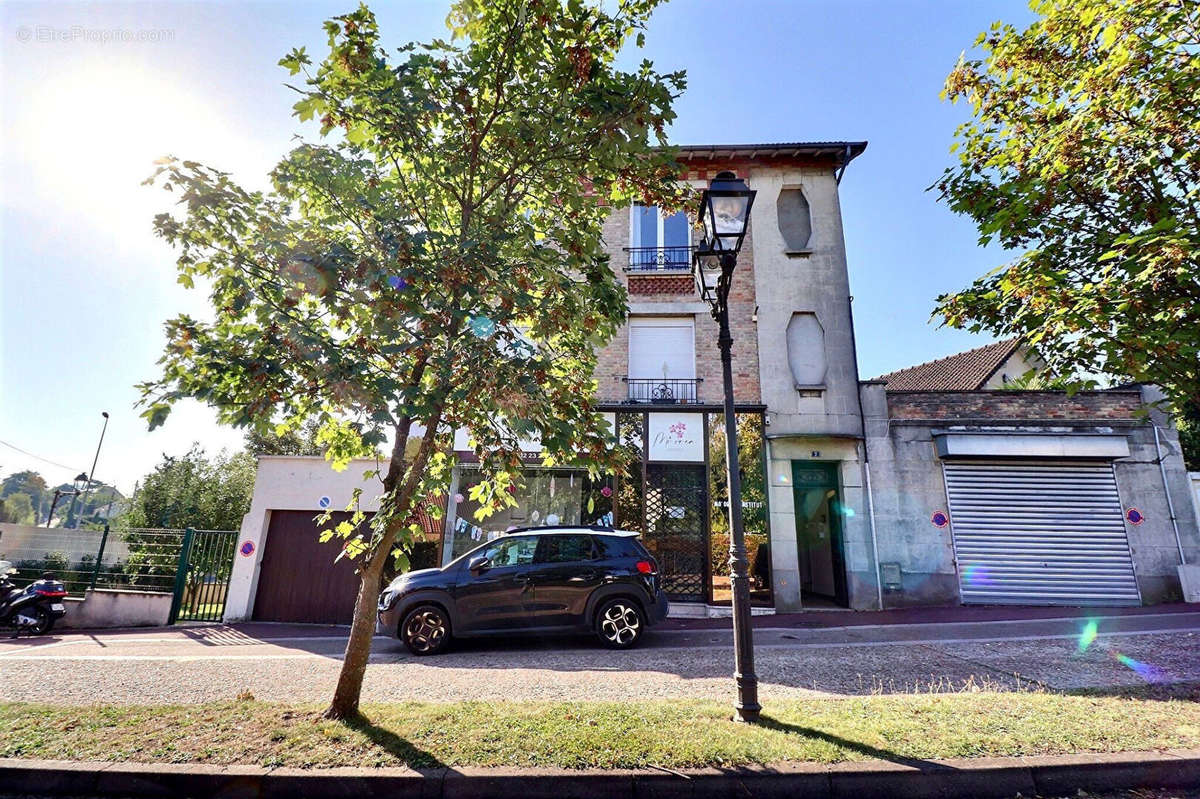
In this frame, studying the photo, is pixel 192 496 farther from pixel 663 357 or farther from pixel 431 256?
pixel 431 256

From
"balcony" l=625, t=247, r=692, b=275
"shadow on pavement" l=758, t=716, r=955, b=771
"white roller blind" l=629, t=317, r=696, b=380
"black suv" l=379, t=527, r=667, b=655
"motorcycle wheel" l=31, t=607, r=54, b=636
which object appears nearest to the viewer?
"shadow on pavement" l=758, t=716, r=955, b=771

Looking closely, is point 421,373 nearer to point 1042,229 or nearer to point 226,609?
point 1042,229

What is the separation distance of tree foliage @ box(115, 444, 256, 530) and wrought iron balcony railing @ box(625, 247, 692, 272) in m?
18.3

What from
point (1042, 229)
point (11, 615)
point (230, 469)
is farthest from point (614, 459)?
point (230, 469)

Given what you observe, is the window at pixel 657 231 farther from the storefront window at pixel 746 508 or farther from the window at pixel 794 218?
the storefront window at pixel 746 508

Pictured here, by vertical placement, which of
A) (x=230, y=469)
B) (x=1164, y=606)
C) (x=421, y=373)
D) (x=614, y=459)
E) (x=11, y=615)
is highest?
(x=230, y=469)

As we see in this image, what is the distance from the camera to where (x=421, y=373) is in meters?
4.44

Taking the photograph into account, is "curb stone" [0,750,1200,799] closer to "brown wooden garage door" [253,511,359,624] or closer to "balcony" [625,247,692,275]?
"brown wooden garage door" [253,511,359,624]

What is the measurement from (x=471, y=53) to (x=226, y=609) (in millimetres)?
11839

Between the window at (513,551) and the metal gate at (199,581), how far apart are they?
23.3 feet

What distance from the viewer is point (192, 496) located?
22438mm

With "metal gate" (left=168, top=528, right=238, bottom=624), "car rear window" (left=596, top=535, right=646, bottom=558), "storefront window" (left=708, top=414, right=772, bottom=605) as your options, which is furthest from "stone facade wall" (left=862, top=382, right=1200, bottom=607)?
"metal gate" (left=168, top=528, right=238, bottom=624)

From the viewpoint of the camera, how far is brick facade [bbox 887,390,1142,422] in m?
11.5

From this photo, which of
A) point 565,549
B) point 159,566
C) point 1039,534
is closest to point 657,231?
point 565,549
